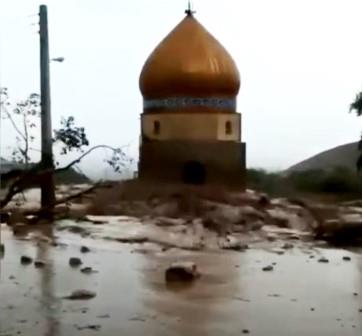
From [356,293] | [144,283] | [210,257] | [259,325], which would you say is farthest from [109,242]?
[259,325]

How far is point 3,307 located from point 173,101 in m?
15.1

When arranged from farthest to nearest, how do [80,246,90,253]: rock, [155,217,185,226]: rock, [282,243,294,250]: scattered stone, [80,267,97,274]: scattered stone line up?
1. [155,217,185,226]: rock
2. [282,243,294,250]: scattered stone
3. [80,246,90,253]: rock
4. [80,267,97,274]: scattered stone

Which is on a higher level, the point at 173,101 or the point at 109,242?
the point at 173,101

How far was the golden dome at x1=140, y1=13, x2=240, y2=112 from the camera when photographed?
22.4 metres

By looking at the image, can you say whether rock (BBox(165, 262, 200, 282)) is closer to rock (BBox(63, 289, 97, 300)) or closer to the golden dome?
rock (BBox(63, 289, 97, 300))

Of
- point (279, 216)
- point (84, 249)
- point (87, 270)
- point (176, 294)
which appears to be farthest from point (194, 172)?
point (176, 294)

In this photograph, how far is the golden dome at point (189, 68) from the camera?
73.6ft

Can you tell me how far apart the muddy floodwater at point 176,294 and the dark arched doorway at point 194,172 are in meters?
9.35

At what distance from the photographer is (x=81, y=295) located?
331 inches

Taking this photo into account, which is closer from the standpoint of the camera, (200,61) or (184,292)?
(184,292)

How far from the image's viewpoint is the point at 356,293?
920 centimetres

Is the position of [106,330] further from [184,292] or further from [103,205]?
[103,205]

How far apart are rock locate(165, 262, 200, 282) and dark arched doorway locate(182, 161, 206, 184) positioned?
12.2m

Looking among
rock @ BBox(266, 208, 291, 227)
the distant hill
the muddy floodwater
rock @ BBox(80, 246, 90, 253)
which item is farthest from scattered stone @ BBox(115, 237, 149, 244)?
the distant hill
